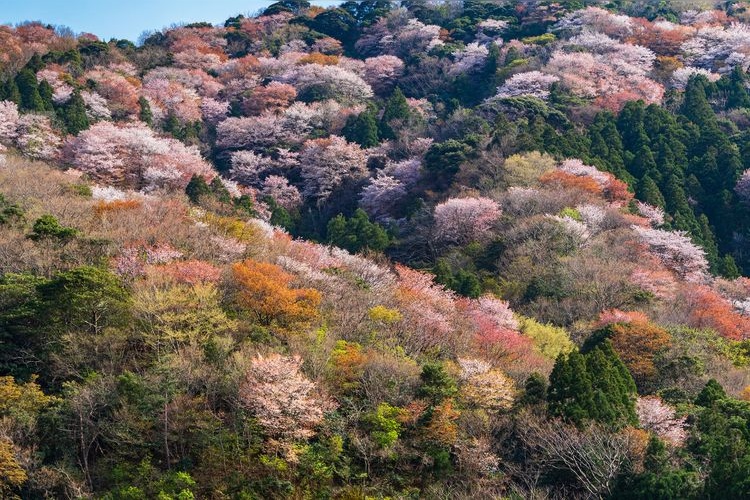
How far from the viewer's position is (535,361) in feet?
103

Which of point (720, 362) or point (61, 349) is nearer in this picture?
point (61, 349)

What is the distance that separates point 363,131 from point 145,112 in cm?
1608

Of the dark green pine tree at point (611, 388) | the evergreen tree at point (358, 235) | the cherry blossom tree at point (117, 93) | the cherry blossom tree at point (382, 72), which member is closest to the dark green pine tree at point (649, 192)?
the evergreen tree at point (358, 235)

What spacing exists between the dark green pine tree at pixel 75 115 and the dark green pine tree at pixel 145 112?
550 cm

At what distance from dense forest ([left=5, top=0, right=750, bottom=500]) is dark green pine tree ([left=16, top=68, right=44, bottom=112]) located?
20cm

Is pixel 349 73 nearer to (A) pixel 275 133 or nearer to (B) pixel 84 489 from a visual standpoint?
(A) pixel 275 133

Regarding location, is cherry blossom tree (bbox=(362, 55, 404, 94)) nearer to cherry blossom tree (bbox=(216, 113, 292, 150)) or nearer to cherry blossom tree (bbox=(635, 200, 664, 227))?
cherry blossom tree (bbox=(216, 113, 292, 150))

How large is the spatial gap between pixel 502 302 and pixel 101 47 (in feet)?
171

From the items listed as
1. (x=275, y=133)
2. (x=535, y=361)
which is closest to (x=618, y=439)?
(x=535, y=361)

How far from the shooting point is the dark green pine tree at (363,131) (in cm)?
6431

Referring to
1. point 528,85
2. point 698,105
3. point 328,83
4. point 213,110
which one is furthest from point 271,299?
point 328,83

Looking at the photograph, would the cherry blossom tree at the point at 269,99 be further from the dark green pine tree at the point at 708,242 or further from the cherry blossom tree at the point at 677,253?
the cherry blossom tree at the point at 677,253

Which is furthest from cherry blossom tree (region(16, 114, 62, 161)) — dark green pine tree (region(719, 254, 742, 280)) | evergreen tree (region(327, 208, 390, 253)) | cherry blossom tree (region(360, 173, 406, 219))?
dark green pine tree (region(719, 254, 742, 280))

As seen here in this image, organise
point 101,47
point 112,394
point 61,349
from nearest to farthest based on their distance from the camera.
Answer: point 112,394 → point 61,349 → point 101,47
